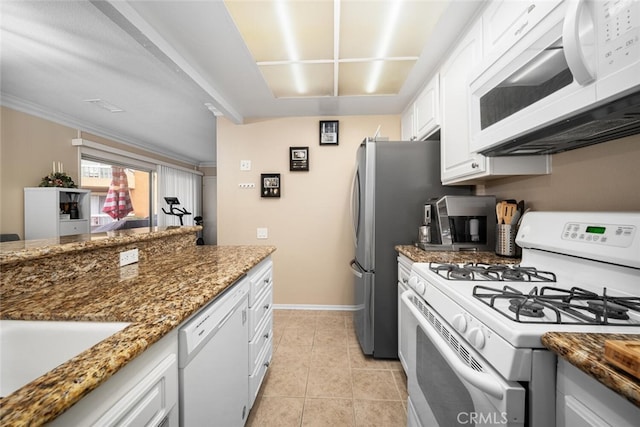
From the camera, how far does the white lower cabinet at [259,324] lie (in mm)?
1316

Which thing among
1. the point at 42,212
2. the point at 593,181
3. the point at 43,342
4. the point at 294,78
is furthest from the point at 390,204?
the point at 42,212

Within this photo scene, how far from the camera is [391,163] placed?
1.94 metres

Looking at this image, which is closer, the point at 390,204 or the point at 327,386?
the point at 327,386

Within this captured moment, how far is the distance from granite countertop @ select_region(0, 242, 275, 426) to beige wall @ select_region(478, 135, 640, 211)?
64.2 inches

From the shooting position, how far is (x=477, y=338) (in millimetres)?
675

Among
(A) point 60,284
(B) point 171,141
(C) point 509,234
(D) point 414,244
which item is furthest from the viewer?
(B) point 171,141

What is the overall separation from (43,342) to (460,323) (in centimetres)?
117

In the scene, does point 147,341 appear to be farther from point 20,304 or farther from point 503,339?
point 503,339

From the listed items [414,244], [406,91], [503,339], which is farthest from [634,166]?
[406,91]

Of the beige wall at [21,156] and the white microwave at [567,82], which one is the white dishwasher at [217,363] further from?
the beige wall at [21,156]

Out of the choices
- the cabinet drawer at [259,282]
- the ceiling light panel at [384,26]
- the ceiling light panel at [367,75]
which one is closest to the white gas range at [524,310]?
the cabinet drawer at [259,282]

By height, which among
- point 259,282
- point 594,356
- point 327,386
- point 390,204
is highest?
point 390,204

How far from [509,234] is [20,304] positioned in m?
2.15

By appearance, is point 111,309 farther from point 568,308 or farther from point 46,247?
point 568,308
